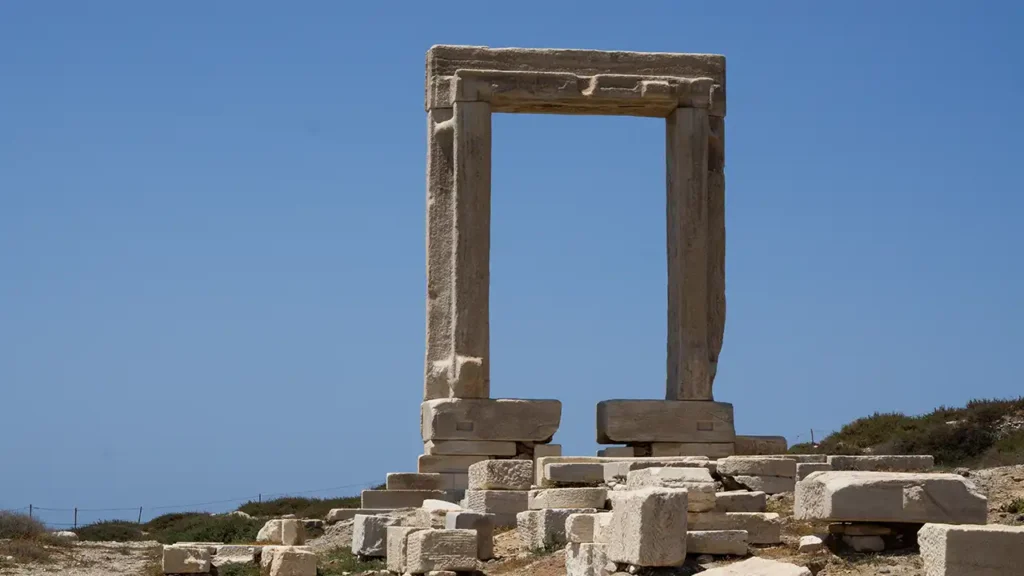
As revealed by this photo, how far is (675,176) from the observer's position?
1911 cm

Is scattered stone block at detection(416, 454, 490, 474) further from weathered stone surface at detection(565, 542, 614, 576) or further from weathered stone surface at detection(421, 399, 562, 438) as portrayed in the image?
weathered stone surface at detection(565, 542, 614, 576)

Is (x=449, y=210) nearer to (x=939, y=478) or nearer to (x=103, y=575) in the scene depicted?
(x=103, y=575)

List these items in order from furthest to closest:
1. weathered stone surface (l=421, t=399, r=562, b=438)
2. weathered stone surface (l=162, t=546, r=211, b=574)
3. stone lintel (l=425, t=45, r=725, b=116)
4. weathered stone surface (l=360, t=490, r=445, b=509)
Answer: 1. stone lintel (l=425, t=45, r=725, b=116)
2. weathered stone surface (l=421, t=399, r=562, b=438)
3. weathered stone surface (l=360, t=490, r=445, b=509)
4. weathered stone surface (l=162, t=546, r=211, b=574)

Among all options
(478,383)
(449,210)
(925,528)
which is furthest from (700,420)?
(925,528)

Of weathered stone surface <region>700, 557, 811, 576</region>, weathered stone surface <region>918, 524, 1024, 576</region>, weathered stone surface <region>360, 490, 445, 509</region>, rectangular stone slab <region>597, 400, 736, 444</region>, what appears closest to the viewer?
weathered stone surface <region>918, 524, 1024, 576</region>

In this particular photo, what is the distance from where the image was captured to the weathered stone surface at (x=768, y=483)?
1481 cm

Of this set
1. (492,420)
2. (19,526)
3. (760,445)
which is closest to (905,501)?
(760,445)

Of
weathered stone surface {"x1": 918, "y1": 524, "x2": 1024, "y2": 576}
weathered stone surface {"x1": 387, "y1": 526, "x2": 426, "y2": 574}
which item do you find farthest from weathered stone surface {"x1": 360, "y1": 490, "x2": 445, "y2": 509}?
weathered stone surface {"x1": 918, "y1": 524, "x2": 1024, "y2": 576}

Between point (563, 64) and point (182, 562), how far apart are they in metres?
7.42

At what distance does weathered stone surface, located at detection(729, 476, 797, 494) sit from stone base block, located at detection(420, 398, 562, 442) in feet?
12.8

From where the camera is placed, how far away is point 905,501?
11633 millimetres

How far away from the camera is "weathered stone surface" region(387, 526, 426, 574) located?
1478 centimetres

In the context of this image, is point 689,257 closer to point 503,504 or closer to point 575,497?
point 503,504

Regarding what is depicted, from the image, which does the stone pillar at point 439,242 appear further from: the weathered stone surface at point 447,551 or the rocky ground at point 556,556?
the weathered stone surface at point 447,551
